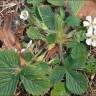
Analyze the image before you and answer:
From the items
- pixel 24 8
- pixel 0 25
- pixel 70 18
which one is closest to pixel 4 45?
pixel 0 25

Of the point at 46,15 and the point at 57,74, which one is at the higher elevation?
the point at 46,15

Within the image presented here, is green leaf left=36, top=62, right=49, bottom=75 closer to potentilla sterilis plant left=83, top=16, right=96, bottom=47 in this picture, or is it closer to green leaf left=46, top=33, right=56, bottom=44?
green leaf left=46, top=33, right=56, bottom=44

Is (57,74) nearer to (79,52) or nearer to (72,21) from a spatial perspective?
(79,52)

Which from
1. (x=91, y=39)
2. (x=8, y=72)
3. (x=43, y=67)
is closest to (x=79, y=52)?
(x=91, y=39)

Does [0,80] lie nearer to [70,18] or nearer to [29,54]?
[29,54]

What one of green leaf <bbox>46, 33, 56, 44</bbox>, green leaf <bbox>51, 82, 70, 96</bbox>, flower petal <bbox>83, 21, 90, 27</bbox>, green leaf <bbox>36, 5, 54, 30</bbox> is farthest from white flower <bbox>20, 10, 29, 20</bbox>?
green leaf <bbox>51, 82, 70, 96</bbox>

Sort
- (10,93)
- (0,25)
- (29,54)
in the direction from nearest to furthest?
1. (10,93)
2. (29,54)
3. (0,25)
